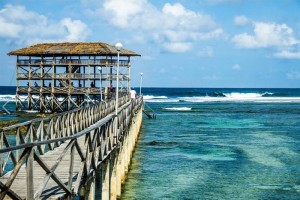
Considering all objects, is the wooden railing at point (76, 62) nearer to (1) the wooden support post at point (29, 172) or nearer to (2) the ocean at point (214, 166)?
(2) the ocean at point (214, 166)

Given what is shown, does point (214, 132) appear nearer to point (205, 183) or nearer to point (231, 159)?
point (231, 159)

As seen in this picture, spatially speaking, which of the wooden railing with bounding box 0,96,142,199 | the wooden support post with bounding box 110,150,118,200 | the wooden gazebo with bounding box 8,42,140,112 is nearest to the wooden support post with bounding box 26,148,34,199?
the wooden railing with bounding box 0,96,142,199

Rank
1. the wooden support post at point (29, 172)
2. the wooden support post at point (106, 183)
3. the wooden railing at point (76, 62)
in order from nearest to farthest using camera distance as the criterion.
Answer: the wooden support post at point (29, 172)
the wooden support post at point (106, 183)
the wooden railing at point (76, 62)

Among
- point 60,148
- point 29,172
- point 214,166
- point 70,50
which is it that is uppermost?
point 70,50

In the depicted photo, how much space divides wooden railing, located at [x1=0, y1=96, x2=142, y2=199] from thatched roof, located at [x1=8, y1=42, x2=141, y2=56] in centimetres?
2518

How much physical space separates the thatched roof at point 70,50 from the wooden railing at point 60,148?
25182mm

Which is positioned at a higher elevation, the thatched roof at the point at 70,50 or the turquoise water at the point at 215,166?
the thatched roof at the point at 70,50

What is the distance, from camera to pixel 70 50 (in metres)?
50.6

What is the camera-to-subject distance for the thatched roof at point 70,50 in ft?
161

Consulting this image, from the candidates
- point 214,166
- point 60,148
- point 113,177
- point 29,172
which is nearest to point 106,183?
point 60,148

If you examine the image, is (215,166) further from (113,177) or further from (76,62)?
(76,62)

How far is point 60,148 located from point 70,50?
37.0m

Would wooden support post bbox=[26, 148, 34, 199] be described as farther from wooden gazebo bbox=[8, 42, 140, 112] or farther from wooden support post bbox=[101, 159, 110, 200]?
wooden gazebo bbox=[8, 42, 140, 112]

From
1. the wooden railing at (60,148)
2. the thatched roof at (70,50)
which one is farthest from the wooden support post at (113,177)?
the thatched roof at (70,50)
